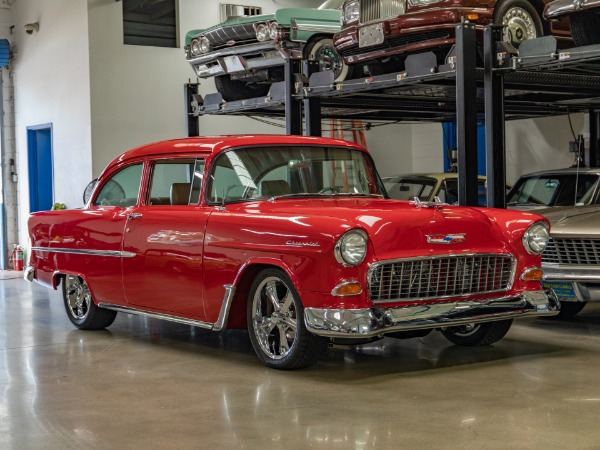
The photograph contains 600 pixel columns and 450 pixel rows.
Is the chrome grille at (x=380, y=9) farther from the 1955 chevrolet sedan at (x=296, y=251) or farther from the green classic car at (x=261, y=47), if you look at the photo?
the 1955 chevrolet sedan at (x=296, y=251)

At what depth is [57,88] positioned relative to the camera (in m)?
16.4

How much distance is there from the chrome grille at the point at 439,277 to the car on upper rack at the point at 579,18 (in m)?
2.65

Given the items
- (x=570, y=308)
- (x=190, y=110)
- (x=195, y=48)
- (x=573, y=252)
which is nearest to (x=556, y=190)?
(x=570, y=308)

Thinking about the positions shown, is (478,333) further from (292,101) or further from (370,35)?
(292,101)

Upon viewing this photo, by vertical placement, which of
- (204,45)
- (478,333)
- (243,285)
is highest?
(204,45)

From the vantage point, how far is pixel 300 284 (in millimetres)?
6152

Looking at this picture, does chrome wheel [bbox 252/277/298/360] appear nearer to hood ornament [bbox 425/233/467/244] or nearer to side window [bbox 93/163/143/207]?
hood ornament [bbox 425/233/467/244]

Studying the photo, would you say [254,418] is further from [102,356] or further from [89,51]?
[89,51]

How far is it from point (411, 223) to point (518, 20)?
380cm

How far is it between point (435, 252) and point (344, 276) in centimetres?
66

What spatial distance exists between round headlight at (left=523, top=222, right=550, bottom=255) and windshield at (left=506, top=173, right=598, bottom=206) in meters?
3.13

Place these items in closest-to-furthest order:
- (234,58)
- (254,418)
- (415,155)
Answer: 1. (254,418)
2. (234,58)
3. (415,155)

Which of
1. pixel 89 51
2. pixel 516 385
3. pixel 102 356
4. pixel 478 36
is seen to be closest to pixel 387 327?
pixel 516 385

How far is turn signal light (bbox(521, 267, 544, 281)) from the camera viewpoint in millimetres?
6723
